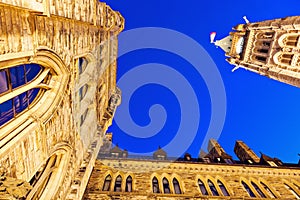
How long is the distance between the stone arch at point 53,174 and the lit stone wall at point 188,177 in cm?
404

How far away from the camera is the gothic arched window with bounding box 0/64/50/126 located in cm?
623

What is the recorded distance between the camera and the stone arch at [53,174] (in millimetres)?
8953

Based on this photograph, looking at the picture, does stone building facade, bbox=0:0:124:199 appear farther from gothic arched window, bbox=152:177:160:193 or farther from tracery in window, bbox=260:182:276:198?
tracery in window, bbox=260:182:276:198

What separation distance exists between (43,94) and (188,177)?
469 inches

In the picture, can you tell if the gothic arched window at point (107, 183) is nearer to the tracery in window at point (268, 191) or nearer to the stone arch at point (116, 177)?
the stone arch at point (116, 177)

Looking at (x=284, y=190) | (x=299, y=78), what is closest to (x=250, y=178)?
(x=284, y=190)

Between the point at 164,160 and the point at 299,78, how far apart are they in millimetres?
26797

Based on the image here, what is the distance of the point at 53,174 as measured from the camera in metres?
9.82

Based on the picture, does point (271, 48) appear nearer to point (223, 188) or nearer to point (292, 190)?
point (292, 190)

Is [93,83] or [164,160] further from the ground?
[93,83]

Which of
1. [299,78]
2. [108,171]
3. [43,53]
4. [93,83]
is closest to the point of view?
[43,53]

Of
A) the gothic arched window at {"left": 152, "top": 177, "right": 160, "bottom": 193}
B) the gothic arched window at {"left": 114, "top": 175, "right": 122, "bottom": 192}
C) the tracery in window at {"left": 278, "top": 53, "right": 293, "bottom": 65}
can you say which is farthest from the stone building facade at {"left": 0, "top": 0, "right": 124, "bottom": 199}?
the tracery in window at {"left": 278, "top": 53, "right": 293, "bottom": 65}

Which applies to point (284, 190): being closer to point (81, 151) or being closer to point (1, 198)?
point (81, 151)

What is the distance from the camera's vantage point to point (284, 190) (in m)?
15.2
